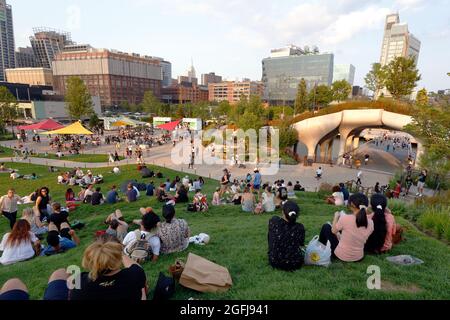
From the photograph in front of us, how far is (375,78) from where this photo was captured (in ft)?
139

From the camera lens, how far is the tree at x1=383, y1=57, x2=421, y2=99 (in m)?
35.6

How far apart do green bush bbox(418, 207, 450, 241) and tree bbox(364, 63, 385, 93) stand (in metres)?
37.5

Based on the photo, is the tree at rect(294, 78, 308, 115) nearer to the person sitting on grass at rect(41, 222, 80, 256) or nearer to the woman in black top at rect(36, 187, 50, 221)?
the woman in black top at rect(36, 187, 50, 221)

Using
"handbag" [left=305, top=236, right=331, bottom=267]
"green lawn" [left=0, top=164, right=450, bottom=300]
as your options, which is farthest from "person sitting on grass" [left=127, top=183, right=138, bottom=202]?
"handbag" [left=305, top=236, right=331, bottom=267]

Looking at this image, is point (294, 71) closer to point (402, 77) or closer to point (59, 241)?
point (402, 77)

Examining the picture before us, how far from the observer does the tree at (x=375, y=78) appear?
39.2 metres

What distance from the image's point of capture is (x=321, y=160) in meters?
31.0

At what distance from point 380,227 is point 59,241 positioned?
788 cm

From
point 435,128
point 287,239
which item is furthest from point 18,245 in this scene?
point 435,128

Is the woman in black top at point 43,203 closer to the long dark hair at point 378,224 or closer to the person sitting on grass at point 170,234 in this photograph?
the person sitting on grass at point 170,234

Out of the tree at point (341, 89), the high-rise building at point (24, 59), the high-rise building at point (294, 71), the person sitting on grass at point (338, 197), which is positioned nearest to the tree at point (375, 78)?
the tree at point (341, 89)

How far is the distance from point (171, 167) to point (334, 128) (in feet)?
61.7

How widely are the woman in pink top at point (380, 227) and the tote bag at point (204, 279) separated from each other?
3257 millimetres
